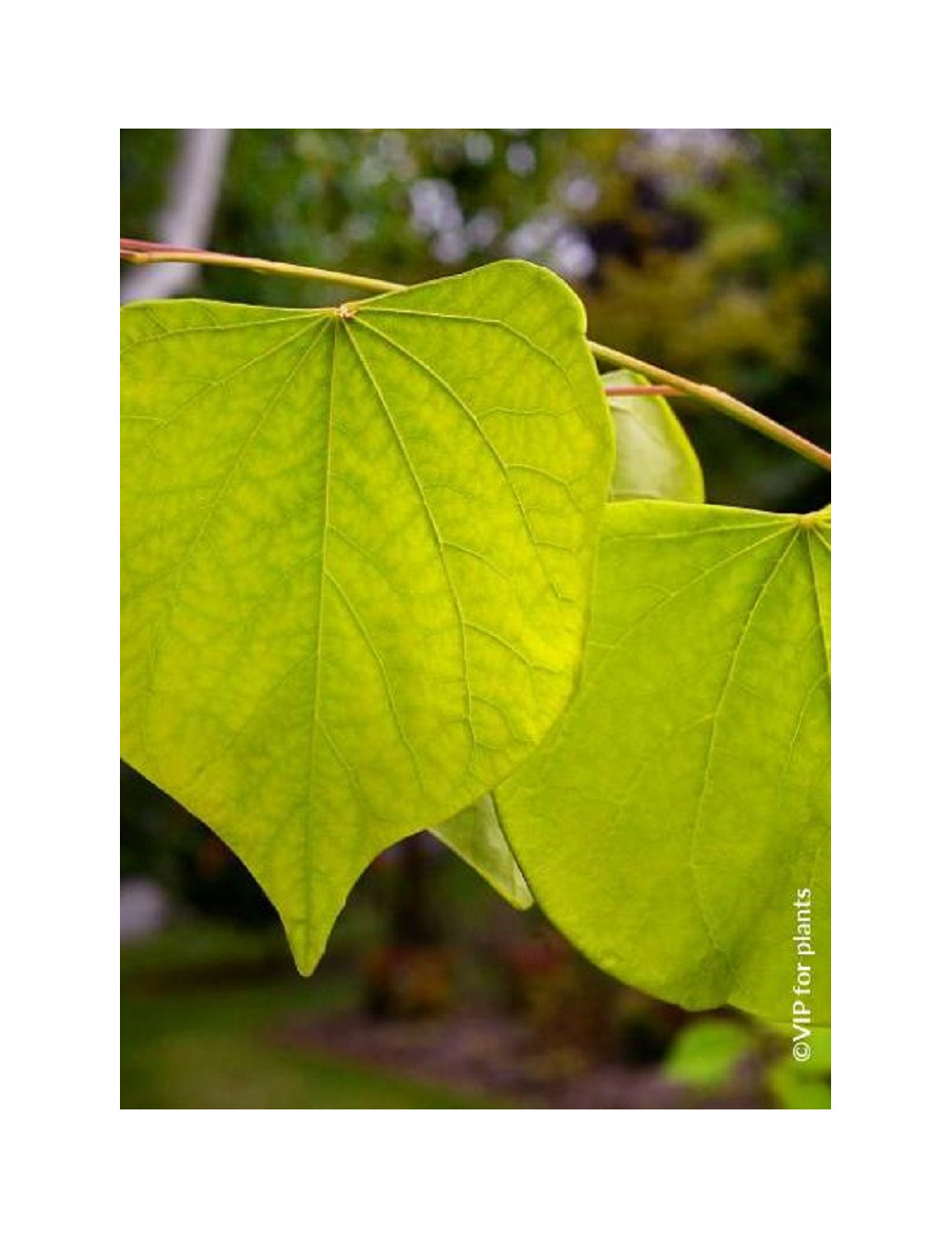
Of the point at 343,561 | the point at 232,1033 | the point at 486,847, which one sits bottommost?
the point at 232,1033

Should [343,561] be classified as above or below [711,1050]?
above

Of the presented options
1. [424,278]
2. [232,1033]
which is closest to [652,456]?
[424,278]

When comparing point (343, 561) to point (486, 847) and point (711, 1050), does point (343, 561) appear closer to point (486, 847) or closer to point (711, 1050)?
point (486, 847)

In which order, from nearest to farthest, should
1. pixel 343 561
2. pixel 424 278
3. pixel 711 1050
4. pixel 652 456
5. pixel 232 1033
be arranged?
pixel 343 561 → pixel 652 456 → pixel 711 1050 → pixel 424 278 → pixel 232 1033

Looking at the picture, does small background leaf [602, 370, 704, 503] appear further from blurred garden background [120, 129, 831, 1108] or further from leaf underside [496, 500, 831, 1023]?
blurred garden background [120, 129, 831, 1108]

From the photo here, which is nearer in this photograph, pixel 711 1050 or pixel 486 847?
pixel 486 847

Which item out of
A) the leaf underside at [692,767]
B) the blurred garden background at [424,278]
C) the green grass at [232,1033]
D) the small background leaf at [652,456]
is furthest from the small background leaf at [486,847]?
the green grass at [232,1033]

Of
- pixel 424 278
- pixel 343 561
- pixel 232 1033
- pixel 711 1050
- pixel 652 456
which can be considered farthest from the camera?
pixel 232 1033
